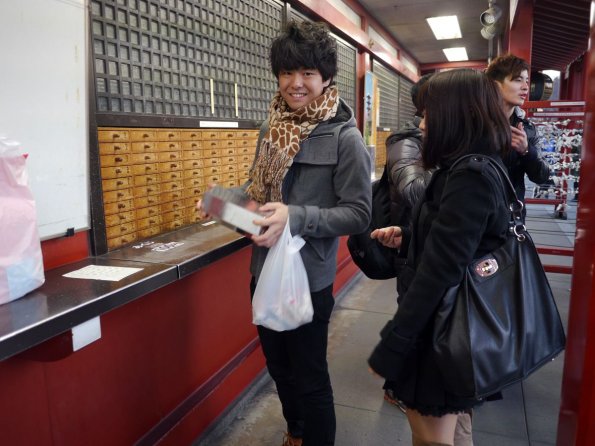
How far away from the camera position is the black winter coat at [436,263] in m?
1.06

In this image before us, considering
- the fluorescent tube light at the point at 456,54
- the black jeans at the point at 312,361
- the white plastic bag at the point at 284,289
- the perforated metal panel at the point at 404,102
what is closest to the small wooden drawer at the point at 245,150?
the black jeans at the point at 312,361

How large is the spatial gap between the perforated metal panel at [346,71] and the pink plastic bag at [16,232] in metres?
3.48

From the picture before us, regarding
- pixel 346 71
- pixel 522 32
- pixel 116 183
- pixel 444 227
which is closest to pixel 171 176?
pixel 116 183

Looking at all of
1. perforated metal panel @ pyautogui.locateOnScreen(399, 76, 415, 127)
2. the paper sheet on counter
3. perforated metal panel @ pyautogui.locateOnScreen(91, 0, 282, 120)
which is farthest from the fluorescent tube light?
the paper sheet on counter

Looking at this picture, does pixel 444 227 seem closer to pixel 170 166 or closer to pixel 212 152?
pixel 170 166

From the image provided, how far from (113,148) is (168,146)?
302 mm

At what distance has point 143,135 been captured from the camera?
5.81 ft

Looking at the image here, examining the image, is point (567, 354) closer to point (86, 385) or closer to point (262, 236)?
point (262, 236)

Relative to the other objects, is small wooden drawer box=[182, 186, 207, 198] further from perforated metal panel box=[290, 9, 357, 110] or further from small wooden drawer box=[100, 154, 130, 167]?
perforated metal panel box=[290, 9, 357, 110]

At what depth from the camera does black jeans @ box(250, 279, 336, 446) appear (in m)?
1.58

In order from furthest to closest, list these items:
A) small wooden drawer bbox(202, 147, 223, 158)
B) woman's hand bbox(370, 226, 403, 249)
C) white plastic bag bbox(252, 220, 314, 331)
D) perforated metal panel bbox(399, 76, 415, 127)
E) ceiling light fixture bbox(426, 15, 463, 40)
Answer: perforated metal panel bbox(399, 76, 415, 127) < ceiling light fixture bbox(426, 15, 463, 40) < small wooden drawer bbox(202, 147, 223, 158) < woman's hand bbox(370, 226, 403, 249) < white plastic bag bbox(252, 220, 314, 331)

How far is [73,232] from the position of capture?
1486 mm

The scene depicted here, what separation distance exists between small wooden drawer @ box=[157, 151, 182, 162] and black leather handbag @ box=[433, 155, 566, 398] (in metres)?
1.20

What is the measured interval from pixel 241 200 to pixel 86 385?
75 centimetres
